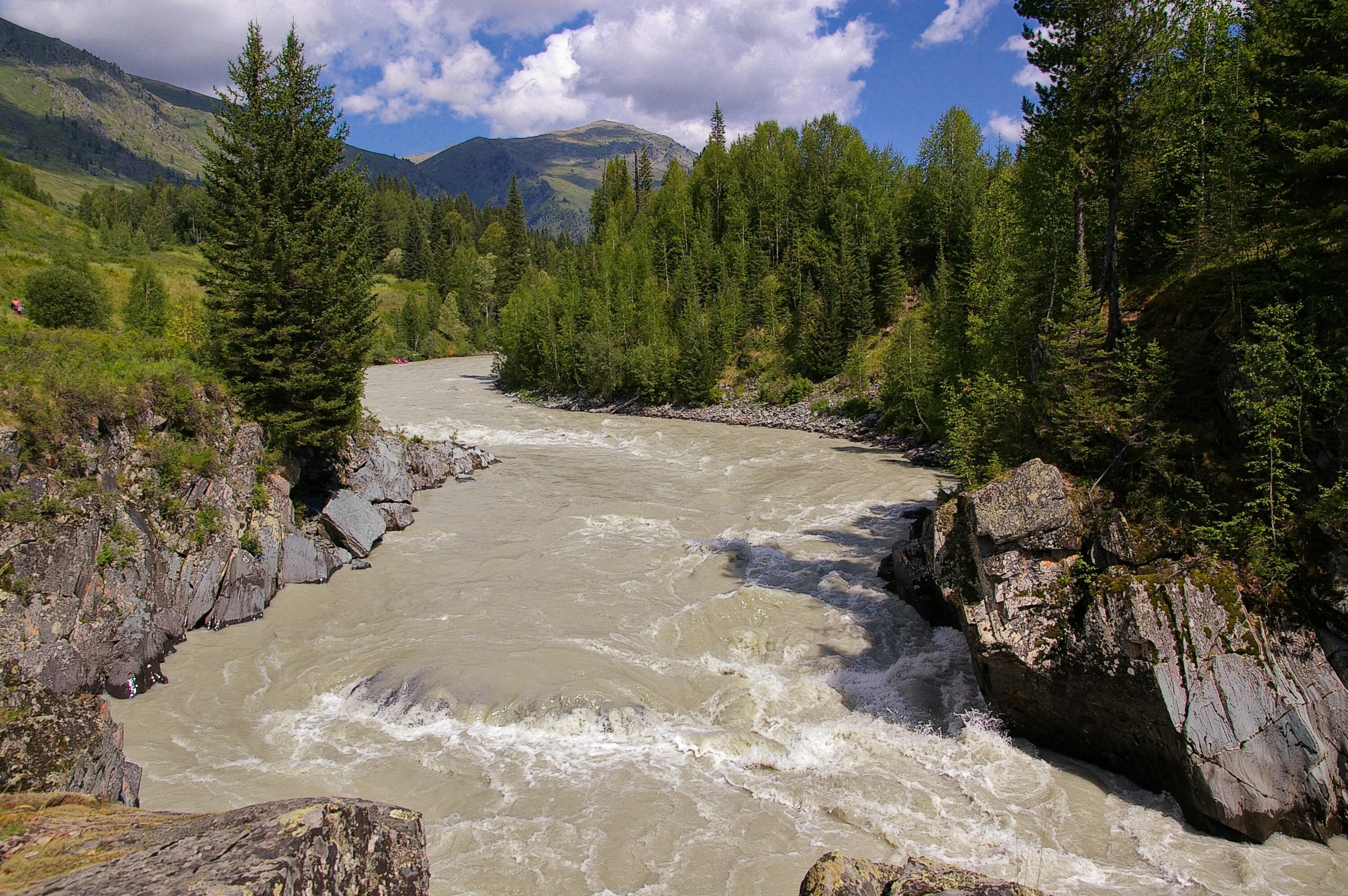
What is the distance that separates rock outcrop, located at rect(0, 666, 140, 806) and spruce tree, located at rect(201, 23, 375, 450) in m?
11.8

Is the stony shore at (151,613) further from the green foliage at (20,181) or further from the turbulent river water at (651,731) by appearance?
the green foliage at (20,181)

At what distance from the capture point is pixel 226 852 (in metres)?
3.90

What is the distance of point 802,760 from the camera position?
1043cm

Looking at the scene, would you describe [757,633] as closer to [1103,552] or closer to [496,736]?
[496,736]

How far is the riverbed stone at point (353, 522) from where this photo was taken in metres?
19.5

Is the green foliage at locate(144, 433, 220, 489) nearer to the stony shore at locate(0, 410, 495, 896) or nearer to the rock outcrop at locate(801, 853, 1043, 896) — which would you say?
the stony shore at locate(0, 410, 495, 896)

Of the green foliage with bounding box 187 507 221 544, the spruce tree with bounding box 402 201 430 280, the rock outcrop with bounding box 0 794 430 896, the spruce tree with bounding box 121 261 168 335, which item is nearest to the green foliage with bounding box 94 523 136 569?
the green foliage with bounding box 187 507 221 544

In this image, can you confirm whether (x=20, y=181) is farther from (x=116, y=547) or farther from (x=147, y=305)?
(x=116, y=547)

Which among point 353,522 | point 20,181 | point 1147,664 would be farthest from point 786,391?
point 20,181

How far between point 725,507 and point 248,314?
50.9ft

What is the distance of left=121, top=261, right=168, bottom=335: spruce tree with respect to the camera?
26.8 meters

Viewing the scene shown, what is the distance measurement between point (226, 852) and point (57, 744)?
4.61 metres

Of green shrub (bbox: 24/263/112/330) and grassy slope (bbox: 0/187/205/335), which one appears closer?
green shrub (bbox: 24/263/112/330)

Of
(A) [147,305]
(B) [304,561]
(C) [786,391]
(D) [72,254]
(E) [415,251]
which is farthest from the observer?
(E) [415,251]
